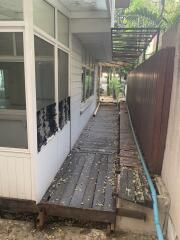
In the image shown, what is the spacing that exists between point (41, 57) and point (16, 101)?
2.33ft

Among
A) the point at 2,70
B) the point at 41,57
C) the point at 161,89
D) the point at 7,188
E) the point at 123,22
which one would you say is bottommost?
the point at 7,188

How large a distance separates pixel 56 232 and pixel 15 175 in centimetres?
92

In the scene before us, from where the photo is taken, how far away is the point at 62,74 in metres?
4.13

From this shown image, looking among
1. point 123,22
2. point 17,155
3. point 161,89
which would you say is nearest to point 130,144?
point 161,89

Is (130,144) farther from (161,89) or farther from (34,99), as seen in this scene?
(34,99)

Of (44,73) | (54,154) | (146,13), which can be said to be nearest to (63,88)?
(44,73)

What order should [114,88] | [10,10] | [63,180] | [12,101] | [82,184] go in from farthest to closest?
[114,88] → [63,180] → [82,184] → [12,101] → [10,10]

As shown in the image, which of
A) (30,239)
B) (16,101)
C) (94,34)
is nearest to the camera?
(30,239)

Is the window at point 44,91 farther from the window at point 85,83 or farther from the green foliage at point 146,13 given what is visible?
the green foliage at point 146,13

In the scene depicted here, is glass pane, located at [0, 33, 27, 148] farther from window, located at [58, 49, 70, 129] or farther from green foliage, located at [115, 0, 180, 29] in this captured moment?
green foliage, located at [115, 0, 180, 29]

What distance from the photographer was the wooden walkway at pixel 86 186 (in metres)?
2.94

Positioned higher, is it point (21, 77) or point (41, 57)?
point (41, 57)

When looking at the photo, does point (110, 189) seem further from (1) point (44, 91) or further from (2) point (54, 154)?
(1) point (44, 91)

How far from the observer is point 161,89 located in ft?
10.0
